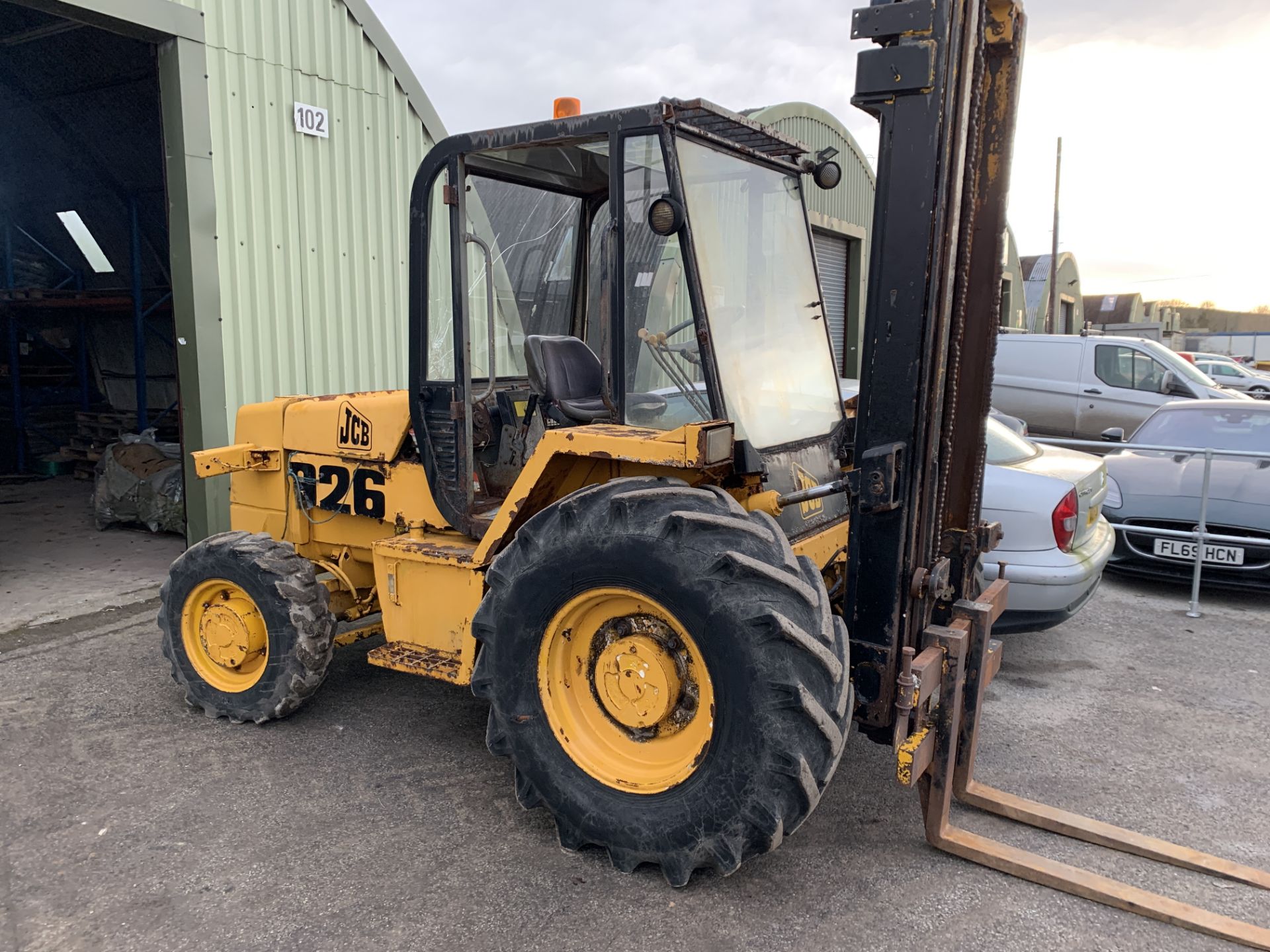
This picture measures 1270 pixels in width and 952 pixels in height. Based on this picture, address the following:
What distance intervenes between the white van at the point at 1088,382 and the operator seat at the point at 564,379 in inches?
352

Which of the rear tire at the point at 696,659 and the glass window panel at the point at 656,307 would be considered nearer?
the rear tire at the point at 696,659

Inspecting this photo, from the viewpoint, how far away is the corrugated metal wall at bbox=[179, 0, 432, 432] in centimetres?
704

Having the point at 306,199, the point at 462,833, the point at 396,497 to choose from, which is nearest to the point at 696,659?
the point at 462,833

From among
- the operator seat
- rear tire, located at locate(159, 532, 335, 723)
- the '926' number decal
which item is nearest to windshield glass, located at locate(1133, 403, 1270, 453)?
the operator seat

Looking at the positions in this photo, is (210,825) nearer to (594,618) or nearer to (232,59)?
(594,618)

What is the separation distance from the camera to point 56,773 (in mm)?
4023

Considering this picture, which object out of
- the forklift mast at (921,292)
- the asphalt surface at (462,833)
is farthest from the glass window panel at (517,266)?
the asphalt surface at (462,833)

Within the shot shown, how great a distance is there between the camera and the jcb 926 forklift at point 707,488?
9.72 ft

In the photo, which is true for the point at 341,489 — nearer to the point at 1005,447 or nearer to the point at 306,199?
the point at 306,199

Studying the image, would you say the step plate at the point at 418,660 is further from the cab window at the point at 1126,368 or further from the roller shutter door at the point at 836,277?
the roller shutter door at the point at 836,277

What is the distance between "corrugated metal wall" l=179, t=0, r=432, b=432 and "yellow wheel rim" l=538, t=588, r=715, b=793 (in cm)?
487

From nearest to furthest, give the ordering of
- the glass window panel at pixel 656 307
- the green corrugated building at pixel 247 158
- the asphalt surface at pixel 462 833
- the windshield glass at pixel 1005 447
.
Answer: the asphalt surface at pixel 462 833 → the glass window panel at pixel 656 307 → the windshield glass at pixel 1005 447 → the green corrugated building at pixel 247 158

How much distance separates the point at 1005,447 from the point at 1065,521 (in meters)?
0.82

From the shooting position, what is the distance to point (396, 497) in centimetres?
443
